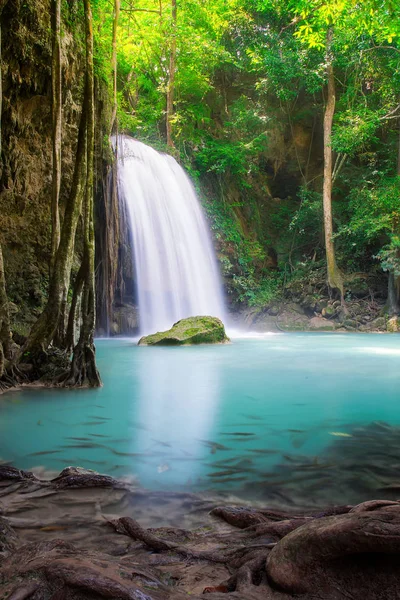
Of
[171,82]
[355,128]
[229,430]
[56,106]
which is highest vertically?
[171,82]

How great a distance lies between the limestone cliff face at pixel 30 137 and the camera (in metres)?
6.91

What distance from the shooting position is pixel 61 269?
246 inches

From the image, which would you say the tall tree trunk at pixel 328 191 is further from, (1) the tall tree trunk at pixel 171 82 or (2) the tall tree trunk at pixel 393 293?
(1) the tall tree trunk at pixel 171 82

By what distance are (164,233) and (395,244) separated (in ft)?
26.3

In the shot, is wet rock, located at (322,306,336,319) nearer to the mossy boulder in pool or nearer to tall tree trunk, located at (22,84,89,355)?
Result: the mossy boulder in pool

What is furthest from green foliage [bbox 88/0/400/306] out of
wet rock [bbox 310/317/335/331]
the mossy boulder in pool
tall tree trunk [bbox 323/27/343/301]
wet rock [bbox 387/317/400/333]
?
the mossy boulder in pool

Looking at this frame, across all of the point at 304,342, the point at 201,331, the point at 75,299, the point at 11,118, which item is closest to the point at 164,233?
the point at 201,331

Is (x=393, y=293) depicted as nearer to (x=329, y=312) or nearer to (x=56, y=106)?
(x=329, y=312)

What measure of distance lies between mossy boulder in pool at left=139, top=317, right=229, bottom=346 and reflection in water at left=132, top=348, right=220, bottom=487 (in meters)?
3.21

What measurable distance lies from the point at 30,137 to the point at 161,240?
799cm

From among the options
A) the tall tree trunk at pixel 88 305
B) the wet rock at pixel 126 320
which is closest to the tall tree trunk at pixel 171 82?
the wet rock at pixel 126 320

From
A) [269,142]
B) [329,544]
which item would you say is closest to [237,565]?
[329,544]

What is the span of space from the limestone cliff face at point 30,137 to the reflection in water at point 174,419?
2.98m

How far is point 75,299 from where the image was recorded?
20.5ft
